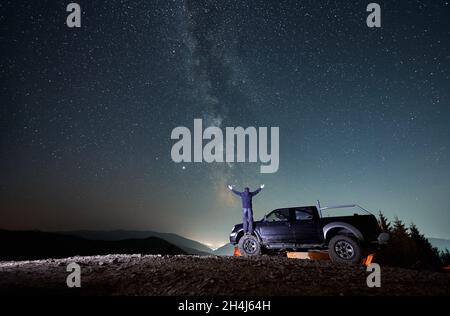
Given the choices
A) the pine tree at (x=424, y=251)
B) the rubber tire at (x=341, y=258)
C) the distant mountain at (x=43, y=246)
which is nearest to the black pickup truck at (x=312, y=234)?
the rubber tire at (x=341, y=258)

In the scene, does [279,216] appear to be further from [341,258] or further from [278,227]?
[341,258]

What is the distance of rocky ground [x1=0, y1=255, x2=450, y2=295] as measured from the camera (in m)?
5.11

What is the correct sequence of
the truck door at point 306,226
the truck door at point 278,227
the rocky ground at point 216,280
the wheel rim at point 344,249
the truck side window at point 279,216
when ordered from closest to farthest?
1. the rocky ground at point 216,280
2. the wheel rim at point 344,249
3. the truck door at point 306,226
4. the truck door at point 278,227
5. the truck side window at point 279,216

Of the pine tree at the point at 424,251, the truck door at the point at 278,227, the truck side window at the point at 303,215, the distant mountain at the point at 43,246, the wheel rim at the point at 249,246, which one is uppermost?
the truck side window at the point at 303,215

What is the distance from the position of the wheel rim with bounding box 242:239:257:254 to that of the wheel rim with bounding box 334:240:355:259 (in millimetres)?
3032

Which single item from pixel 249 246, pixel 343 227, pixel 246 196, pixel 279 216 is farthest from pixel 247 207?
pixel 343 227

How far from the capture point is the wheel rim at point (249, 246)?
1050cm

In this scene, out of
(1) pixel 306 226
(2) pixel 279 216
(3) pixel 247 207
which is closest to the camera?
(1) pixel 306 226

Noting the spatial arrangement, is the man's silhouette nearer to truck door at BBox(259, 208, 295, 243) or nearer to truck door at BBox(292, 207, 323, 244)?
truck door at BBox(259, 208, 295, 243)

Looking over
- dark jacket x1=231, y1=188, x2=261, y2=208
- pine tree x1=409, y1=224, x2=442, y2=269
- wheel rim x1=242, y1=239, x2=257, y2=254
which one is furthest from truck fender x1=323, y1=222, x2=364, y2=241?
pine tree x1=409, y1=224, x2=442, y2=269

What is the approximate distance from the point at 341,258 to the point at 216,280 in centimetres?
479

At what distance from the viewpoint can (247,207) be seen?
36.2 ft

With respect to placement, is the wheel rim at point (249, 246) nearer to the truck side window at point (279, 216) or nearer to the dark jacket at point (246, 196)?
the truck side window at point (279, 216)
